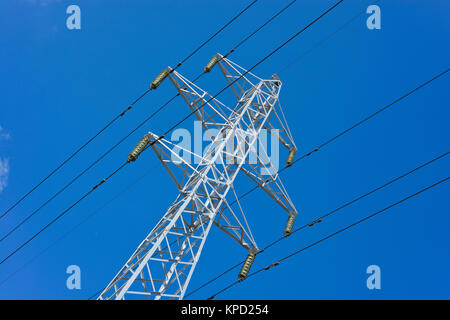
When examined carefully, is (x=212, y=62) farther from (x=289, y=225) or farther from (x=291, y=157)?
(x=289, y=225)

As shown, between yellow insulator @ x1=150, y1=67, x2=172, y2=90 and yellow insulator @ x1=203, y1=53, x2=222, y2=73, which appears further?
yellow insulator @ x1=203, y1=53, x2=222, y2=73

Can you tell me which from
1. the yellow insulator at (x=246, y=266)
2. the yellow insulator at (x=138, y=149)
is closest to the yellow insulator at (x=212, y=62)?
the yellow insulator at (x=138, y=149)

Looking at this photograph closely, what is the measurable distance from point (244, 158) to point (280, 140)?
537cm

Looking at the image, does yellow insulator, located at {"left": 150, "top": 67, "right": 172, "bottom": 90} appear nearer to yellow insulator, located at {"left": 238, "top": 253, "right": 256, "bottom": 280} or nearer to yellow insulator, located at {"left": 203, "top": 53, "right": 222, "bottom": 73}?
yellow insulator, located at {"left": 203, "top": 53, "right": 222, "bottom": 73}

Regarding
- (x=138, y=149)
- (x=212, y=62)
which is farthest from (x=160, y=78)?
(x=138, y=149)

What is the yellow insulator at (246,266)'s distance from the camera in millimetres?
16172

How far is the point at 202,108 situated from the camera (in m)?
18.8

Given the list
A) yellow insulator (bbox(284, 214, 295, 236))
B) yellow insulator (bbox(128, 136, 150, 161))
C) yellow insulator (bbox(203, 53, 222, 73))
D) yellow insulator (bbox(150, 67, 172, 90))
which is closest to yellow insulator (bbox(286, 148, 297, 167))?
yellow insulator (bbox(284, 214, 295, 236))

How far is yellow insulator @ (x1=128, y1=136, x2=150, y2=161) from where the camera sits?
16.1 meters

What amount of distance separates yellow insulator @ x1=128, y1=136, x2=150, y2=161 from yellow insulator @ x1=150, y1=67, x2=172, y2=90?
10.0 ft

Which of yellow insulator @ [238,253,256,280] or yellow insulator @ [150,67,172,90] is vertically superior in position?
yellow insulator @ [150,67,172,90]

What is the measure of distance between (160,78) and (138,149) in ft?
12.6

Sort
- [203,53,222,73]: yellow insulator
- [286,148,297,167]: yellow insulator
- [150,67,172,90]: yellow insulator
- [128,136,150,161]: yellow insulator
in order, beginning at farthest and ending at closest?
[286,148,297,167]: yellow insulator → [203,53,222,73]: yellow insulator → [150,67,172,90]: yellow insulator → [128,136,150,161]: yellow insulator
